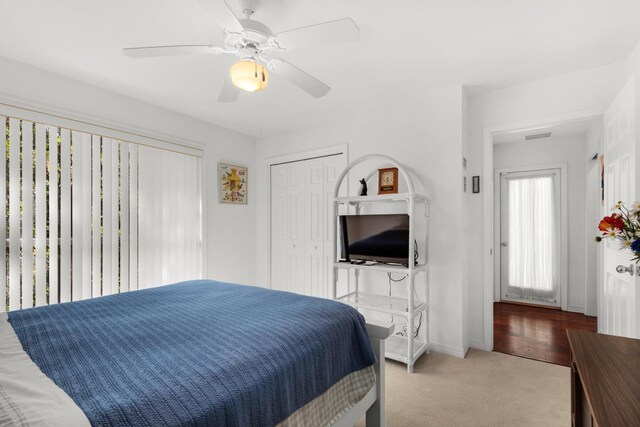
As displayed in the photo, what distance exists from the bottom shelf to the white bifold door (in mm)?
1152

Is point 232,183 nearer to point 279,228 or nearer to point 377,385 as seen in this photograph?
point 279,228

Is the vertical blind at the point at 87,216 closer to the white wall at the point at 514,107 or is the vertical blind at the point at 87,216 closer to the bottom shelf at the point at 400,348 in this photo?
the bottom shelf at the point at 400,348

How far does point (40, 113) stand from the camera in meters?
2.55

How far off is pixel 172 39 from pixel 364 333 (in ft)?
7.41

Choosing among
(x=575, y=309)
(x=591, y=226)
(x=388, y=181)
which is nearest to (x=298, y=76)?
(x=388, y=181)

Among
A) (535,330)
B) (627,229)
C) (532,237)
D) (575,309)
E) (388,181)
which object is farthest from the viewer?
(532,237)

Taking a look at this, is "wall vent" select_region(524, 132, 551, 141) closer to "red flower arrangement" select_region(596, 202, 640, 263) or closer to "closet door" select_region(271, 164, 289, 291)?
"closet door" select_region(271, 164, 289, 291)

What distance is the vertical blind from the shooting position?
244 cm

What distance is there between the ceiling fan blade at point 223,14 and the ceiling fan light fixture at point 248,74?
163 mm

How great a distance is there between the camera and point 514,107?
2.92m

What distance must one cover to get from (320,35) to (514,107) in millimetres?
2282

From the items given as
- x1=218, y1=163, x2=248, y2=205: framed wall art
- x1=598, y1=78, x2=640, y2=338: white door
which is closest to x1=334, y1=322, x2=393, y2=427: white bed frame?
x1=598, y1=78, x2=640, y2=338: white door

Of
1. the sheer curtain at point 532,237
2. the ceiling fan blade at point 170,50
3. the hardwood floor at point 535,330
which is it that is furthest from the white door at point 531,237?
the ceiling fan blade at point 170,50

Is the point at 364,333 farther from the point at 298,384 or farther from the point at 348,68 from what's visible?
the point at 348,68
